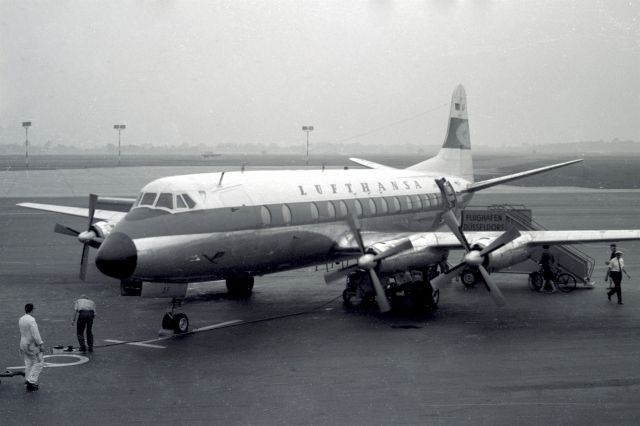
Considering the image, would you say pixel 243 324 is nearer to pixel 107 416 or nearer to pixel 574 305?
pixel 107 416

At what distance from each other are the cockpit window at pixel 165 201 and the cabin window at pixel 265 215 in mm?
2638

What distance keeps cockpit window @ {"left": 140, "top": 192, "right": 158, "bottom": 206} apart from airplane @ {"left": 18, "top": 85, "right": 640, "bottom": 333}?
3 centimetres

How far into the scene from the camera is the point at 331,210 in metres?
24.2

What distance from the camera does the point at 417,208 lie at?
28.4 m

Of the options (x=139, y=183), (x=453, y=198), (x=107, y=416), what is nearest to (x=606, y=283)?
(x=453, y=198)

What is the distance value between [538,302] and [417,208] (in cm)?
552

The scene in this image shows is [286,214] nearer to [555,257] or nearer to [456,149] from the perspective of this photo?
[555,257]

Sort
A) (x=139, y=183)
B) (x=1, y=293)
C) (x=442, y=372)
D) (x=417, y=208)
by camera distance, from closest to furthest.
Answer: (x=442, y=372)
(x=1, y=293)
(x=417, y=208)
(x=139, y=183)

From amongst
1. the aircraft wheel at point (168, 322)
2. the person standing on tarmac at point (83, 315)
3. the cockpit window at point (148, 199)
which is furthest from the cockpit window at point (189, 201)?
the person standing on tarmac at point (83, 315)

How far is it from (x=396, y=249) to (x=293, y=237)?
113 inches

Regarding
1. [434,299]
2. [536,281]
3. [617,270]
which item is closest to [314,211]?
[434,299]

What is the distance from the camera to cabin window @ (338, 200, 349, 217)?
24578 millimetres

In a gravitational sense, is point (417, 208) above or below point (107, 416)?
above

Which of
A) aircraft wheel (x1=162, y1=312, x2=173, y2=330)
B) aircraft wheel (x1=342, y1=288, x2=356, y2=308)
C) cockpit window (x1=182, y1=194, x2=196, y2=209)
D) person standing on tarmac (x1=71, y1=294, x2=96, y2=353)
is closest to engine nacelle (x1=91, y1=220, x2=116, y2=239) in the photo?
cockpit window (x1=182, y1=194, x2=196, y2=209)
